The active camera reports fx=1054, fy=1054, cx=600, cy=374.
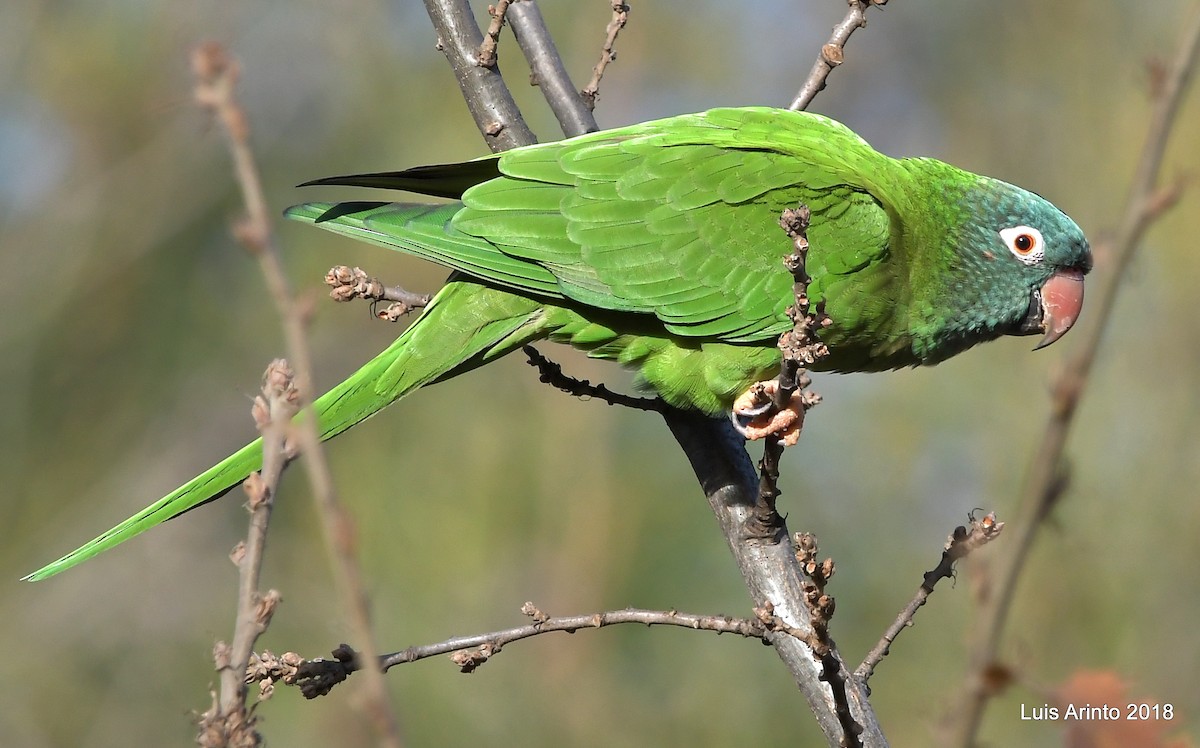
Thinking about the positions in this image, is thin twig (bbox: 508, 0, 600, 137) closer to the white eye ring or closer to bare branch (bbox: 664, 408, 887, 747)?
bare branch (bbox: 664, 408, 887, 747)

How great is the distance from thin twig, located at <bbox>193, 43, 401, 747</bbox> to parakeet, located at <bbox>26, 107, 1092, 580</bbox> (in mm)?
1866

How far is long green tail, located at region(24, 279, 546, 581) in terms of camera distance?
2766 mm

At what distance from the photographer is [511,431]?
6953mm

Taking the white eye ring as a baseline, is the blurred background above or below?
above

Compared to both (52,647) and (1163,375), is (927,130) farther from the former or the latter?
(52,647)

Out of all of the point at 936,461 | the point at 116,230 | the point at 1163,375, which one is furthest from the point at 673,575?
the point at 116,230

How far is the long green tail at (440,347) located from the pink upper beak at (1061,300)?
159 centimetres

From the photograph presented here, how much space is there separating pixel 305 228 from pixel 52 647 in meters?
3.35

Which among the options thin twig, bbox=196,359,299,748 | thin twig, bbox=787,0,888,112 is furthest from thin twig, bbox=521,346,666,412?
thin twig, bbox=196,359,299,748

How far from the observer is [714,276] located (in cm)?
293

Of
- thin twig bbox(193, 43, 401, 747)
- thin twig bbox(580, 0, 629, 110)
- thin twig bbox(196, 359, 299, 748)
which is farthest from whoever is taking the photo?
thin twig bbox(580, 0, 629, 110)

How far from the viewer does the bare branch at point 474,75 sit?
298 centimetres

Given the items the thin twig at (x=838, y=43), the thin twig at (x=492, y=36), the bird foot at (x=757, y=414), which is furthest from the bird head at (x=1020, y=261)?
the thin twig at (x=492, y=36)

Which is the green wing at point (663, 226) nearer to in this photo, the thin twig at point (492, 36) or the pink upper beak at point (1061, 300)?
the thin twig at point (492, 36)
